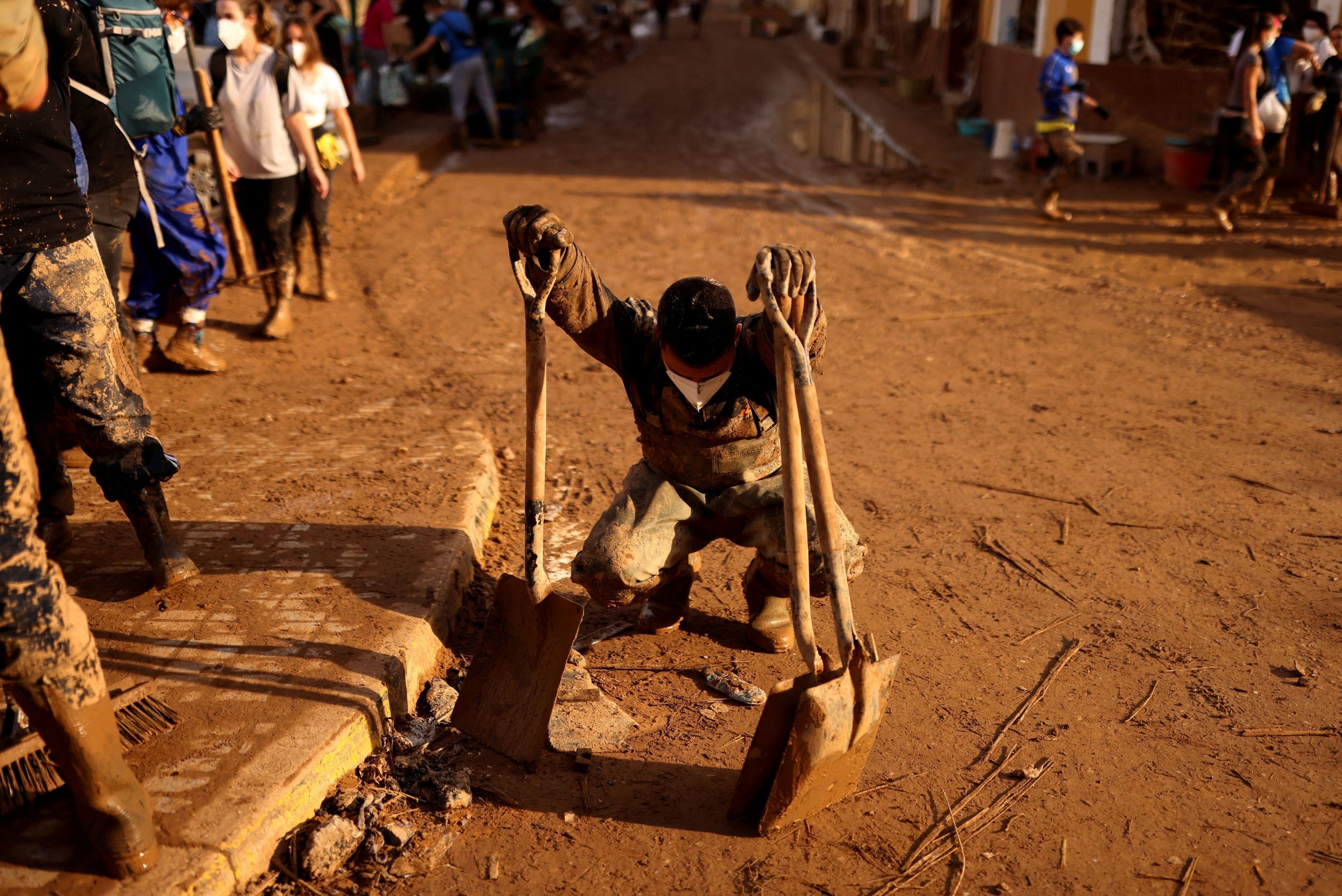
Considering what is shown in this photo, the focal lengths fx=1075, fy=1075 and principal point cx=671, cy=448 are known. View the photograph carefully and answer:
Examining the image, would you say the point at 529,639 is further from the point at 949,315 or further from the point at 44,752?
the point at 949,315

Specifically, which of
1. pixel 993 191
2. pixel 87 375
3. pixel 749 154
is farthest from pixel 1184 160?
pixel 87 375

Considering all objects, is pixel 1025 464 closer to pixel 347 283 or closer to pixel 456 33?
pixel 347 283

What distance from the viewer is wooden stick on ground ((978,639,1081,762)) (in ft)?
10.4

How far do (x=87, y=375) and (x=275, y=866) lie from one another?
155 cm

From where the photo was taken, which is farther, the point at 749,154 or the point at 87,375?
the point at 749,154

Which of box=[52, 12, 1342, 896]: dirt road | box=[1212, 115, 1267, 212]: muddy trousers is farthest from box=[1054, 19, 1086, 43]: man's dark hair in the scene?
box=[52, 12, 1342, 896]: dirt road

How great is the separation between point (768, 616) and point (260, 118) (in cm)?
450

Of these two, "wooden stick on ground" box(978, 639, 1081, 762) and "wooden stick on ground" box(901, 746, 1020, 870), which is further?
"wooden stick on ground" box(978, 639, 1081, 762)

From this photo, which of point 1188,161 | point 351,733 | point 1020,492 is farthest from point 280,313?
point 1188,161

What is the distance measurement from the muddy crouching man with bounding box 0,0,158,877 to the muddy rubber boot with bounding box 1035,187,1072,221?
9.31m

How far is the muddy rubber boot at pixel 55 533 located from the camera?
374cm

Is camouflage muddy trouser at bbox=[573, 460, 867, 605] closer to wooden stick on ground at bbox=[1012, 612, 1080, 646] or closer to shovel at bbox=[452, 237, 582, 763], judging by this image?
shovel at bbox=[452, 237, 582, 763]

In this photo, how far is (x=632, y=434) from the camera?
18.0 ft

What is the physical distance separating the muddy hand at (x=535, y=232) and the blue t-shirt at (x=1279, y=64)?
885 cm
